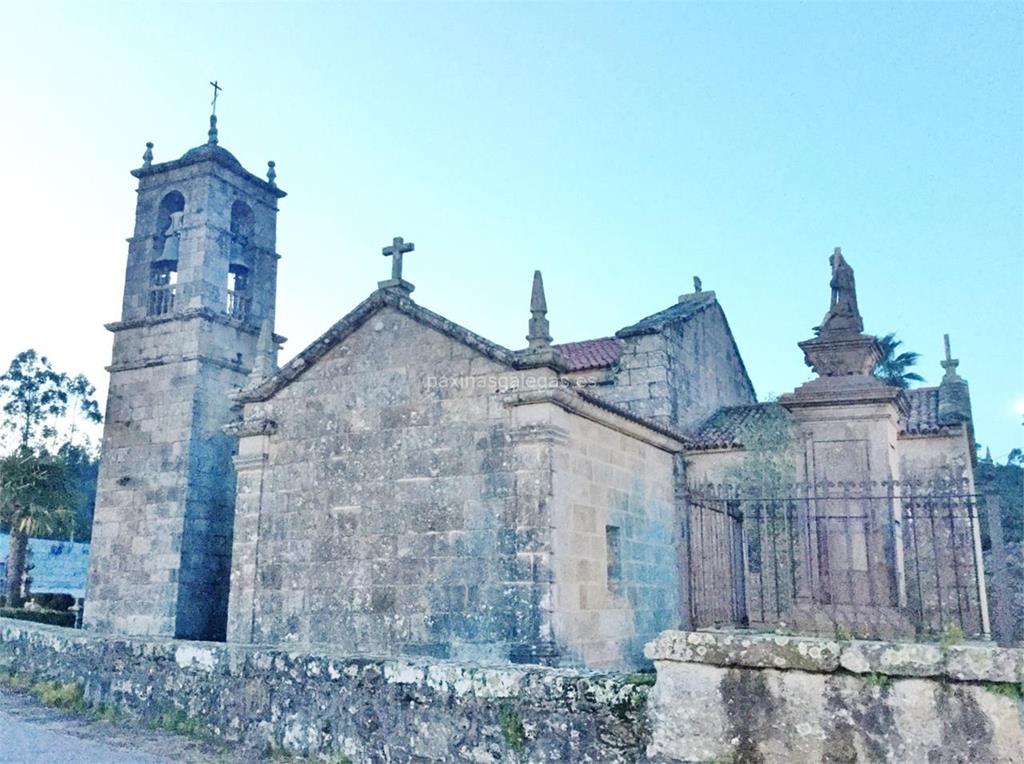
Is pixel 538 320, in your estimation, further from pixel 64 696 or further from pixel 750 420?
pixel 750 420

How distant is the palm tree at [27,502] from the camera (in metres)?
25.2

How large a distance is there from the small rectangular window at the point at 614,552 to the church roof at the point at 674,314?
19.2 feet

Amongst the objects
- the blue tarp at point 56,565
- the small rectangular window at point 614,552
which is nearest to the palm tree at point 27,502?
the blue tarp at point 56,565

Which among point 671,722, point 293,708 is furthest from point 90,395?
point 671,722

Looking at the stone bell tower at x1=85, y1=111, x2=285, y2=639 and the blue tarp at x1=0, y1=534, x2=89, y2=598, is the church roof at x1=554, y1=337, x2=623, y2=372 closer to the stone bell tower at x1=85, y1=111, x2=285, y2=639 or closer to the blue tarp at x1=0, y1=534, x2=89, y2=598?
the stone bell tower at x1=85, y1=111, x2=285, y2=639

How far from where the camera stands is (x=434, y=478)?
11320 millimetres

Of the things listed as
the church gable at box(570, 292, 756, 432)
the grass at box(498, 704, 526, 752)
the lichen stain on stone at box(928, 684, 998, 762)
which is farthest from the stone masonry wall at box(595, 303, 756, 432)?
the lichen stain on stone at box(928, 684, 998, 762)

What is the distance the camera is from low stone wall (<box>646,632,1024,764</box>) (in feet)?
11.5

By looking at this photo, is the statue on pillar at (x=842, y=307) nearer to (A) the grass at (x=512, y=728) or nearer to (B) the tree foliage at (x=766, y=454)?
(B) the tree foliage at (x=766, y=454)

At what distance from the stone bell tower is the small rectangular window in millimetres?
7747

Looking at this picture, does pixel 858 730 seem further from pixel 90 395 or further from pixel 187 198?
pixel 90 395

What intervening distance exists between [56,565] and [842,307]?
35.9 m

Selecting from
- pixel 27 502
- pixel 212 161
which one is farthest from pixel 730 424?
pixel 27 502

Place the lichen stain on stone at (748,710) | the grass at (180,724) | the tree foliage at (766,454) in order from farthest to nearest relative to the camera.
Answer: the tree foliage at (766,454) < the grass at (180,724) < the lichen stain on stone at (748,710)
